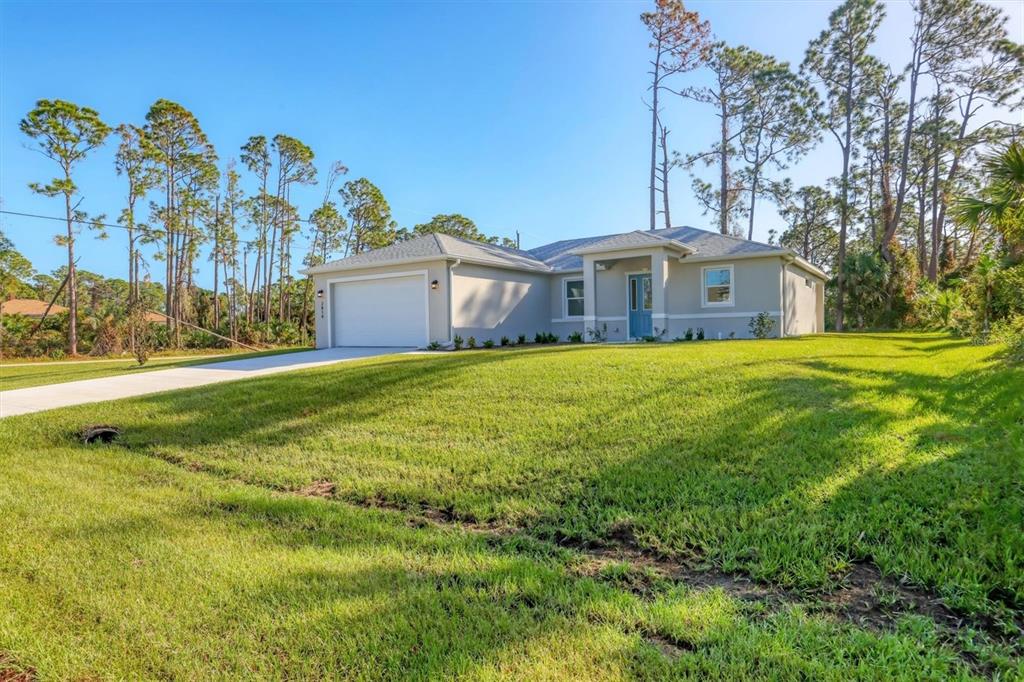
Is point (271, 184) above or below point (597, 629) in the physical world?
above

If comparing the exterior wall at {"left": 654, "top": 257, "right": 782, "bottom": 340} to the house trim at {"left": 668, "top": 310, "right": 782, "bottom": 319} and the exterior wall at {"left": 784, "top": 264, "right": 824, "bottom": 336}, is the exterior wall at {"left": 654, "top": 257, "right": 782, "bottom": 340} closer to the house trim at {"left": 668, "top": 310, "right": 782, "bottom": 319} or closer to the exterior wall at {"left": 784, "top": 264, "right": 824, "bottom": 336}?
the house trim at {"left": 668, "top": 310, "right": 782, "bottom": 319}

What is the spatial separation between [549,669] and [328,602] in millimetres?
1176

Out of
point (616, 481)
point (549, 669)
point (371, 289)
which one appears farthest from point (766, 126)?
point (549, 669)

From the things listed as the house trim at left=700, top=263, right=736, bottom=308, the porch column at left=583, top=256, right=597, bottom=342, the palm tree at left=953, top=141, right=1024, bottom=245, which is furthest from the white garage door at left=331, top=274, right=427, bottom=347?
the palm tree at left=953, top=141, right=1024, bottom=245

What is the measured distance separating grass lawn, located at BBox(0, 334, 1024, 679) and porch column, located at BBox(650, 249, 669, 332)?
877 cm

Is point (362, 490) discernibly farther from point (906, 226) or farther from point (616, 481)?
point (906, 226)

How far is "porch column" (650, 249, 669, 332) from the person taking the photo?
1511 centimetres

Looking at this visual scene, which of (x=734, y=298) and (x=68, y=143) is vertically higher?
(x=68, y=143)

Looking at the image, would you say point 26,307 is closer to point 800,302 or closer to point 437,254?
point 437,254

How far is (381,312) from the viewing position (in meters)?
16.6

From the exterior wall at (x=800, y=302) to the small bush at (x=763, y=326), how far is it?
1269 mm

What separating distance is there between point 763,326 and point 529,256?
29.5 ft

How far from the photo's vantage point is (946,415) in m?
5.34

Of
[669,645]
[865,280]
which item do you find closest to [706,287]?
[865,280]
